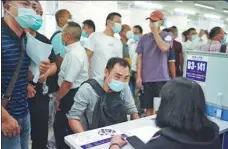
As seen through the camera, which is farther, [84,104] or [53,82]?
[53,82]

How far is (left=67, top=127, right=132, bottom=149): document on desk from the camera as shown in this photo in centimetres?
126

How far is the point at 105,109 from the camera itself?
162 cm

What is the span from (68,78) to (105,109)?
52 cm

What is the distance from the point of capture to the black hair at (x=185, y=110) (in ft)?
3.17

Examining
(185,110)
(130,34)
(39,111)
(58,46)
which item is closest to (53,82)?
(58,46)

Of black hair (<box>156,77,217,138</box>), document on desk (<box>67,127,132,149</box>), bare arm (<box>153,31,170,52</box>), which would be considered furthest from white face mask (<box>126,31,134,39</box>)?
black hair (<box>156,77,217,138</box>)

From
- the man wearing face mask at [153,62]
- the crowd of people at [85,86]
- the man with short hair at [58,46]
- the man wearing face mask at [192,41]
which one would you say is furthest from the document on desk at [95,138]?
the man wearing face mask at [192,41]

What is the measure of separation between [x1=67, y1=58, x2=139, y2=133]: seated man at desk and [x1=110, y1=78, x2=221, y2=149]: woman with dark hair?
67cm

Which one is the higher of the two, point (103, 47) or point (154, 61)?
point (103, 47)

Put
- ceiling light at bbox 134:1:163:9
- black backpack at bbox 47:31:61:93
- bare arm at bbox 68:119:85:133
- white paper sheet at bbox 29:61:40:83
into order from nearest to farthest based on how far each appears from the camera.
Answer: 1. white paper sheet at bbox 29:61:40:83
2. bare arm at bbox 68:119:85:133
3. black backpack at bbox 47:31:61:93
4. ceiling light at bbox 134:1:163:9

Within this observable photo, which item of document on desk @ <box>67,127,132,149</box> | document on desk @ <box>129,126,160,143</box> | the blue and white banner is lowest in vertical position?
document on desk @ <box>67,127,132,149</box>

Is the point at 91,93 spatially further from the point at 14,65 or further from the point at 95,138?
the point at 14,65

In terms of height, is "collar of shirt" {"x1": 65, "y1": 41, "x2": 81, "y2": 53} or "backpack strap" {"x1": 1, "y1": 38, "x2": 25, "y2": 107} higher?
"collar of shirt" {"x1": 65, "y1": 41, "x2": 81, "y2": 53}

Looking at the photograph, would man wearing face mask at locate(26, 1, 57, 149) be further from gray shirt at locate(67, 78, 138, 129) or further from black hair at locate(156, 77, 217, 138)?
black hair at locate(156, 77, 217, 138)
